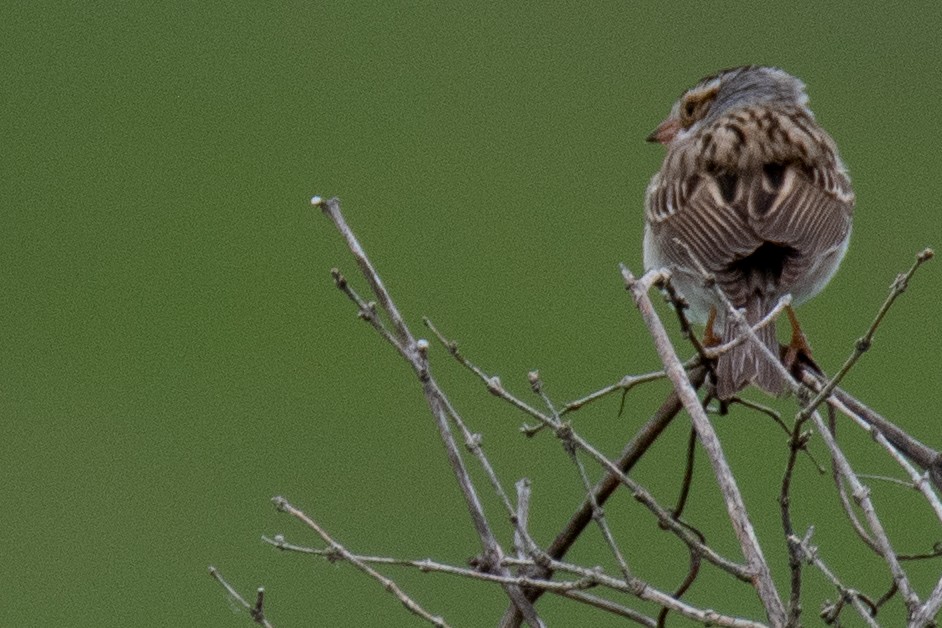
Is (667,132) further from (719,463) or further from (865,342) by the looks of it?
(719,463)

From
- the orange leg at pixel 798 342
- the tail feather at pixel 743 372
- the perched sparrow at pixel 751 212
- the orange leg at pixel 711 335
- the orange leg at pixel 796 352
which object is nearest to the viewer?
the tail feather at pixel 743 372

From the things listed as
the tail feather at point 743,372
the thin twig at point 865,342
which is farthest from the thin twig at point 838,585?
the tail feather at point 743,372

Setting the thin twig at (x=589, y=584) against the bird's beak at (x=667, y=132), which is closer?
the thin twig at (x=589, y=584)

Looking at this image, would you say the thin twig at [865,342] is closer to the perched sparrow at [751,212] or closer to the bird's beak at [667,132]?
the perched sparrow at [751,212]

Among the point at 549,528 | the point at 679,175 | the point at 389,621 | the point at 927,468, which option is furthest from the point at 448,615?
the point at 927,468

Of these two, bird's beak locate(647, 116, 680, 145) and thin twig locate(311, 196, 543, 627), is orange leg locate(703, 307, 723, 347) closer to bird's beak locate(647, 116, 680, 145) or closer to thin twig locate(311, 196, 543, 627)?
bird's beak locate(647, 116, 680, 145)

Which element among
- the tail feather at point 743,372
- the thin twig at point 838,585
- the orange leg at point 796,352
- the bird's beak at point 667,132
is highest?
the bird's beak at point 667,132

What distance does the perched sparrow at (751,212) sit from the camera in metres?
5.07

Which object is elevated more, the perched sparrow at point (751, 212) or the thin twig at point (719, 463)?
the perched sparrow at point (751, 212)

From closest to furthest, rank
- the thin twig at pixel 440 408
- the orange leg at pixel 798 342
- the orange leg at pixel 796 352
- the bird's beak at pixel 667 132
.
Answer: the thin twig at pixel 440 408 → the orange leg at pixel 796 352 → the orange leg at pixel 798 342 → the bird's beak at pixel 667 132

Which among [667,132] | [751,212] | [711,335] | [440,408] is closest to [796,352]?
[711,335]

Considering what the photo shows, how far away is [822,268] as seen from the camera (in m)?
5.21

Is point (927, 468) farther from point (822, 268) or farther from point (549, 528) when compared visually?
point (549, 528)

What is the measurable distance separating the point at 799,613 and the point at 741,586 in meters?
7.64
